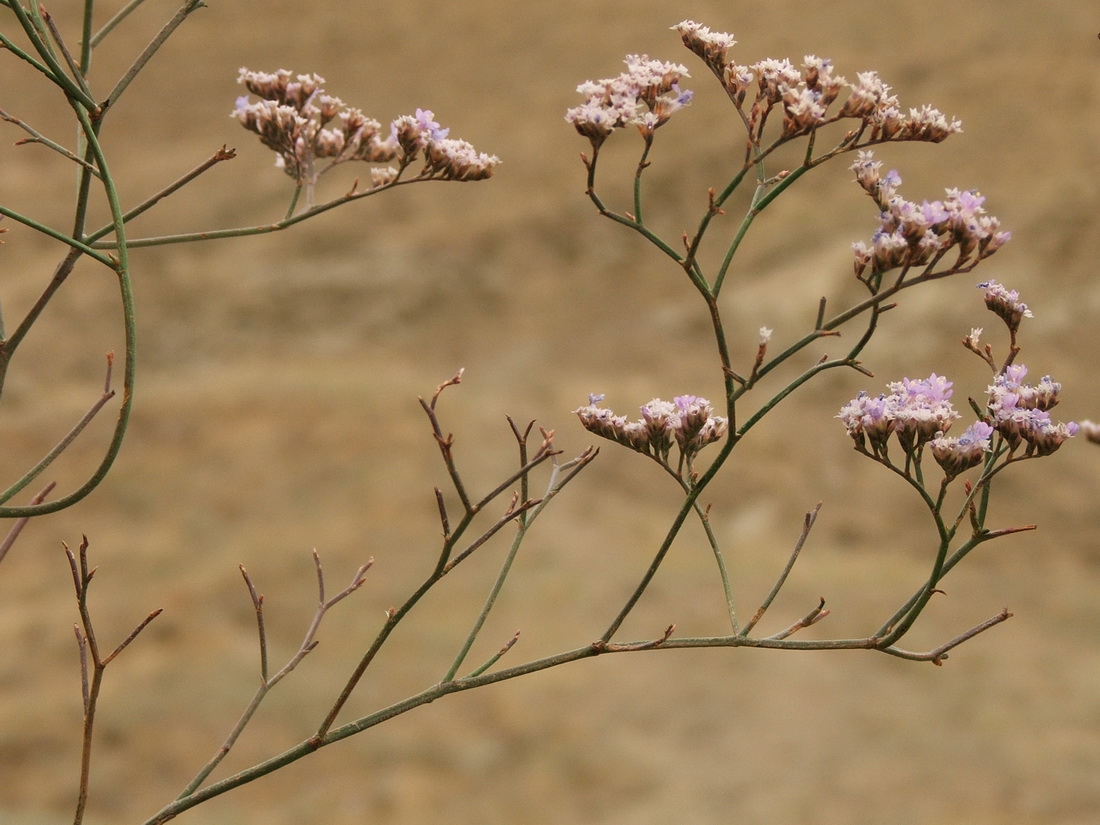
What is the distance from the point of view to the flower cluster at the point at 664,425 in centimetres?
114

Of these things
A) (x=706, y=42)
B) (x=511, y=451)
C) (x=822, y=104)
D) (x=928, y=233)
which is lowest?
(x=928, y=233)

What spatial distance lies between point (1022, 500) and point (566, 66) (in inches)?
144

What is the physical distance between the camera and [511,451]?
238 inches

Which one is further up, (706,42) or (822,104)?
(706,42)

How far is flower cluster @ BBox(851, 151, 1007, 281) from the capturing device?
1011mm

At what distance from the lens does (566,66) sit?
7188 millimetres

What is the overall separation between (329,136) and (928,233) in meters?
0.69

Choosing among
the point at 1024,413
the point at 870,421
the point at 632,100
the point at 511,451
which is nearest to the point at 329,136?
the point at 632,100

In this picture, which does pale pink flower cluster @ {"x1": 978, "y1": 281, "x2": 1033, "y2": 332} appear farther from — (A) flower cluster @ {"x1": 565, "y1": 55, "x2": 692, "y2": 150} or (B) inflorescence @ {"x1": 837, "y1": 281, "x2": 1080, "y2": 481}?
(A) flower cluster @ {"x1": 565, "y1": 55, "x2": 692, "y2": 150}

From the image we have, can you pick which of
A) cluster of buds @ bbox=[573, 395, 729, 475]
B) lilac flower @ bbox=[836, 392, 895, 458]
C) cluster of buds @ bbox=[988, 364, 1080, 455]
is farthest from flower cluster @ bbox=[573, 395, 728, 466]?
cluster of buds @ bbox=[988, 364, 1080, 455]

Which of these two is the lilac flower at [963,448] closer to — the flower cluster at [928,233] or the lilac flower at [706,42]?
the flower cluster at [928,233]

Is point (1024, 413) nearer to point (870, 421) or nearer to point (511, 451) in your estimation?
point (870, 421)

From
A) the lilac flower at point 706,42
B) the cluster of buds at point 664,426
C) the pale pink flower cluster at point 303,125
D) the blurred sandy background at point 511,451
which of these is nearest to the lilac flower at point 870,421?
the cluster of buds at point 664,426

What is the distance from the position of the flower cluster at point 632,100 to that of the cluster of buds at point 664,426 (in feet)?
0.84
